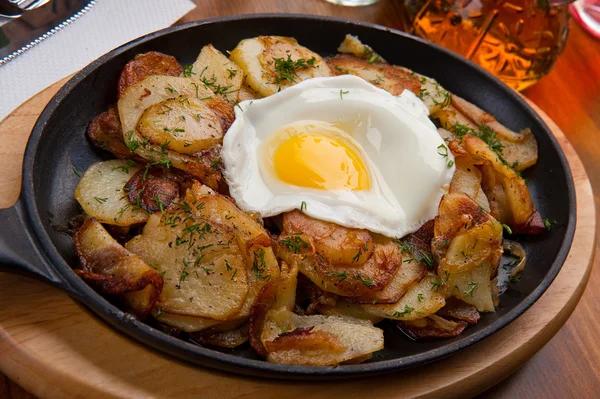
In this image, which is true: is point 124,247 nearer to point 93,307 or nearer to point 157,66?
point 93,307

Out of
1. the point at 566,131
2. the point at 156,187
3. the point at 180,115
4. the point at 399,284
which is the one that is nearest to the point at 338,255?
the point at 399,284

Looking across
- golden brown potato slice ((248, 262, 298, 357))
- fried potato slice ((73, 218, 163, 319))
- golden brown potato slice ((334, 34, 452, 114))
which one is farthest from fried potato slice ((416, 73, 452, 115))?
fried potato slice ((73, 218, 163, 319))

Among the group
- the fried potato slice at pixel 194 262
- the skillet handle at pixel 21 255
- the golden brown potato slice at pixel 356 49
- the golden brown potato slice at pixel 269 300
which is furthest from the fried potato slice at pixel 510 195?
the skillet handle at pixel 21 255

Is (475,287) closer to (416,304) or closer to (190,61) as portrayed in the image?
(416,304)

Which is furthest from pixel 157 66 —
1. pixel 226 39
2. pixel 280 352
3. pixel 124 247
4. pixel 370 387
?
pixel 370 387

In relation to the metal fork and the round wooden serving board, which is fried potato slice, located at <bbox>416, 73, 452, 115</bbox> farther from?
the metal fork
